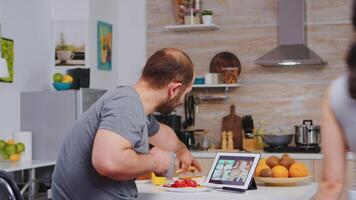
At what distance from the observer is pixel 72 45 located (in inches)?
221

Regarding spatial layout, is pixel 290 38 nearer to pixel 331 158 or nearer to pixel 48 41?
pixel 48 41

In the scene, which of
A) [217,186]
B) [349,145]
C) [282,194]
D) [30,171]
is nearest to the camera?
[349,145]

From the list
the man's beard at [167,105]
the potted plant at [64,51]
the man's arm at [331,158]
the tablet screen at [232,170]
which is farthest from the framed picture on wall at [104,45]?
the man's arm at [331,158]

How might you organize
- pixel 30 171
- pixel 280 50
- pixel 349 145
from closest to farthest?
pixel 349 145 → pixel 30 171 → pixel 280 50

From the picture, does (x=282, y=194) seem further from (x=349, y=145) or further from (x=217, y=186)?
(x=349, y=145)

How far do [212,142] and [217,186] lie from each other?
305 centimetres

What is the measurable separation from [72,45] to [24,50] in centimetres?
48

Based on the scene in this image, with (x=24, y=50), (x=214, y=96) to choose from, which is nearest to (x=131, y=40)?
(x=214, y=96)

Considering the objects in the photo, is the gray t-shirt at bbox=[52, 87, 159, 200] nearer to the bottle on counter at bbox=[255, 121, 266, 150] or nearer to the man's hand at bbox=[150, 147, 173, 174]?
the man's hand at bbox=[150, 147, 173, 174]

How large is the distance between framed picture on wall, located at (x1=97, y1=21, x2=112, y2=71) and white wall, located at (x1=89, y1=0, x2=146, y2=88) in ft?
0.26

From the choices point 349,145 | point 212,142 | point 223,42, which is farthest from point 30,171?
point 349,145

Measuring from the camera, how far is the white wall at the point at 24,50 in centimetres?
505

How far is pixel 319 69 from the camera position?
216 inches

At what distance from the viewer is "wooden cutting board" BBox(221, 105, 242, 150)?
5.54 m
